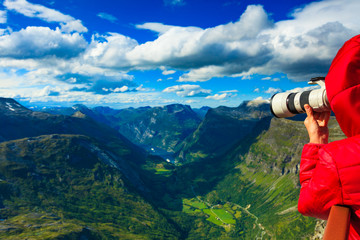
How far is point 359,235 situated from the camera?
368cm

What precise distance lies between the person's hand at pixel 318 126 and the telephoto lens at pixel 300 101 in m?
0.20

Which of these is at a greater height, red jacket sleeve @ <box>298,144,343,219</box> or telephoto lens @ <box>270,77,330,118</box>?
telephoto lens @ <box>270,77,330,118</box>

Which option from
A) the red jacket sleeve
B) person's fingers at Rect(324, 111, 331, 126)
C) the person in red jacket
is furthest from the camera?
person's fingers at Rect(324, 111, 331, 126)

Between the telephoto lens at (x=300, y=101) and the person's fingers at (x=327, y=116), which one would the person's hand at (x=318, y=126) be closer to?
the person's fingers at (x=327, y=116)

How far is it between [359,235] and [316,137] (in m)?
2.27

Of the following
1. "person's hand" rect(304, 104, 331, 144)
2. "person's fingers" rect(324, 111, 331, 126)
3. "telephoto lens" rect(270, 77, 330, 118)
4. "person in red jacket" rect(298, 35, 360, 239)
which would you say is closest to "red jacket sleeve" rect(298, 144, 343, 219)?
"person in red jacket" rect(298, 35, 360, 239)

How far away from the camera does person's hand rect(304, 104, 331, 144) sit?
527cm

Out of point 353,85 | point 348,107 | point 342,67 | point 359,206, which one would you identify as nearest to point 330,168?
point 359,206

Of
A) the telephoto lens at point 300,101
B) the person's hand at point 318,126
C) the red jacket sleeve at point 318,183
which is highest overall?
the telephoto lens at point 300,101

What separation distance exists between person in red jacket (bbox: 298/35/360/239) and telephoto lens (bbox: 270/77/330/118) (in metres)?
1.82

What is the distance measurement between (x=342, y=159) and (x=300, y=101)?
141 inches

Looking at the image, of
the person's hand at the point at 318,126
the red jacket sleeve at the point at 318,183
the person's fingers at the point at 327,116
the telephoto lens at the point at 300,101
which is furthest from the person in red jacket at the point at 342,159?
the telephoto lens at the point at 300,101

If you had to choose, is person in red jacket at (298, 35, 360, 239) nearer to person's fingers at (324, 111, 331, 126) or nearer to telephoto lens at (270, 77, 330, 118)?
person's fingers at (324, 111, 331, 126)

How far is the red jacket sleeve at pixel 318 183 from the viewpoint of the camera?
3.74 m
